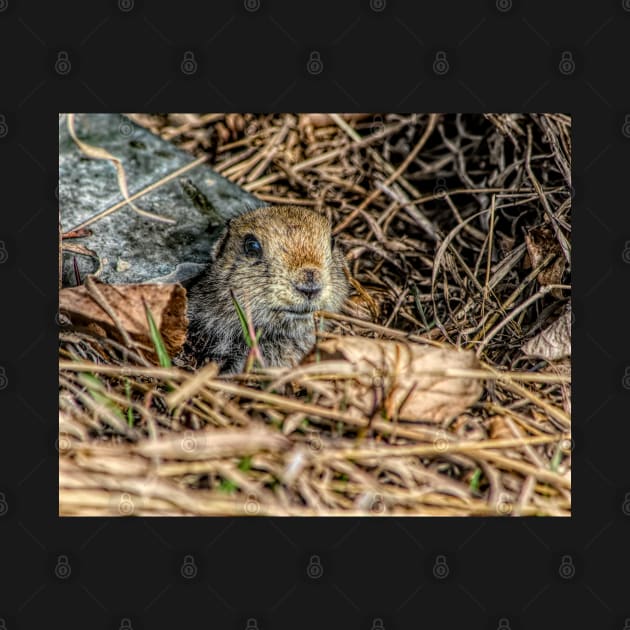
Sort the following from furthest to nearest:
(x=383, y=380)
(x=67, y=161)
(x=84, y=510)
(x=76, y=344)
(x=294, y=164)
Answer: (x=294, y=164) → (x=67, y=161) → (x=76, y=344) → (x=383, y=380) → (x=84, y=510)

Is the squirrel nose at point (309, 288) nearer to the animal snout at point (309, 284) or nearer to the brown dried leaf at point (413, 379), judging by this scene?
the animal snout at point (309, 284)

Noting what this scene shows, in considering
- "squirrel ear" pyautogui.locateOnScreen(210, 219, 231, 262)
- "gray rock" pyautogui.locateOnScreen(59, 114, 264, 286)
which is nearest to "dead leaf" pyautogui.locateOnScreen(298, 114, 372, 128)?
"gray rock" pyautogui.locateOnScreen(59, 114, 264, 286)

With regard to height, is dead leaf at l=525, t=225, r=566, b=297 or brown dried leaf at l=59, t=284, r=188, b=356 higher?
dead leaf at l=525, t=225, r=566, b=297

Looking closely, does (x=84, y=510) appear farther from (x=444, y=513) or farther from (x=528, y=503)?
(x=528, y=503)

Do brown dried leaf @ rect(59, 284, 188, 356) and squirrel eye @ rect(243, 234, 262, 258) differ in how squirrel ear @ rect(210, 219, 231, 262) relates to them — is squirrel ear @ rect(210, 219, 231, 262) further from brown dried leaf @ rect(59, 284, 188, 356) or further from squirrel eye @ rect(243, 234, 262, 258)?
brown dried leaf @ rect(59, 284, 188, 356)

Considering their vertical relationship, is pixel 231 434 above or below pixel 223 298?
below

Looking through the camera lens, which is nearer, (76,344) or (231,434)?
(231,434)

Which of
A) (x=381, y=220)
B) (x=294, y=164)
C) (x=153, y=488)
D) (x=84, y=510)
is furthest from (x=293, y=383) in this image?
(x=294, y=164)
